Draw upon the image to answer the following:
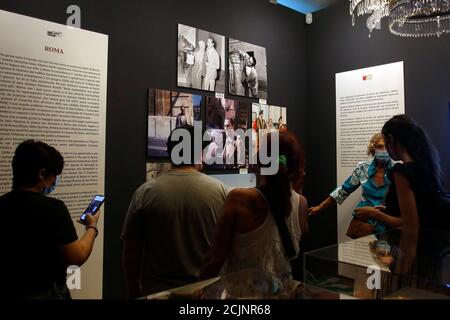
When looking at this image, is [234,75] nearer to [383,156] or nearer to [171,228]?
[383,156]

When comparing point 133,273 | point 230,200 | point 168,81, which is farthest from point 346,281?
point 168,81

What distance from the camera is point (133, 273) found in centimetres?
206

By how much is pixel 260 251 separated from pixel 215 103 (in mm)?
2455

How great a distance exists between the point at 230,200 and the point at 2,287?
98cm

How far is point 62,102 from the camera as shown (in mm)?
2717

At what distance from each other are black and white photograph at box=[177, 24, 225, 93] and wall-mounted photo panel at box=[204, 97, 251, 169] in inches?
7.9

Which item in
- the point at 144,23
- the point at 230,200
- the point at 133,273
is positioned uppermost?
the point at 144,23

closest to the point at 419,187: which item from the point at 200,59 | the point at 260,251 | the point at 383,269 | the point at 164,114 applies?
the point at 383,269

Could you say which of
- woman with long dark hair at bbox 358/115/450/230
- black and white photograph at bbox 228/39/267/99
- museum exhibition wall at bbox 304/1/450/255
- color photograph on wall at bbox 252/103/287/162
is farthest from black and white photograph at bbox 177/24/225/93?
woman with long dark hair at bbox 358/115/450/230

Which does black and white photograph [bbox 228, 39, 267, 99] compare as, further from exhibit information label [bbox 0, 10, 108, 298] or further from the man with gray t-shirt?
the man with gray t-shirt

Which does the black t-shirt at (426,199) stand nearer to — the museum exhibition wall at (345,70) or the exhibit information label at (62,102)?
the museum exhibition wall at (345,70)

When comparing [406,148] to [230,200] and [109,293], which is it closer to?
[230,200]

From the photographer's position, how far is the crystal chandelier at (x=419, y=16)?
2.53m
